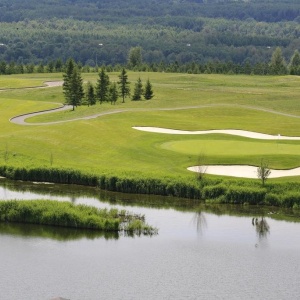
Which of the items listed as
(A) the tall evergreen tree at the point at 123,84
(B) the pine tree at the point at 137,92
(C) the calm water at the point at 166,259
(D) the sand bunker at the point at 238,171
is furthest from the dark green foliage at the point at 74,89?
(C) the calm water at the point at 166,259

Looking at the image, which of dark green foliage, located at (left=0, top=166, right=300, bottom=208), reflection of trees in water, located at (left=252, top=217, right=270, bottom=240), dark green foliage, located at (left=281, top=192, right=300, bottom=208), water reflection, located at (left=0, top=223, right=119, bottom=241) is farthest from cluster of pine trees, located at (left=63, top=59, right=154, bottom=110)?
reflection of trees in water, located at (left=252, top=217, right=270, bottom=240)

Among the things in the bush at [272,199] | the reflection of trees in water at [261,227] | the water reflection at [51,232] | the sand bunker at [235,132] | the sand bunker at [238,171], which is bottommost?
the reflection of trees in water at [261,227]

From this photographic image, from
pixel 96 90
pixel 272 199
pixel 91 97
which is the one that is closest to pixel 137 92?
pixel 96 90

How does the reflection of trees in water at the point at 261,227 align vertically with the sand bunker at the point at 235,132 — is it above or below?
below

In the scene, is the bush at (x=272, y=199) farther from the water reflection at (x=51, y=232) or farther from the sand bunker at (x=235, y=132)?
the sand bunker at (x=235, y=132)

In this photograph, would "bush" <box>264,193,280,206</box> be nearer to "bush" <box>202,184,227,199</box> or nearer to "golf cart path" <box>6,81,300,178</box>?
"bush" <box>202,184,227,199</box>

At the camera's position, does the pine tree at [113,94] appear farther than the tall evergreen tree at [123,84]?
No

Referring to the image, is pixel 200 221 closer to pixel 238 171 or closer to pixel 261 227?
pixel 261 227
